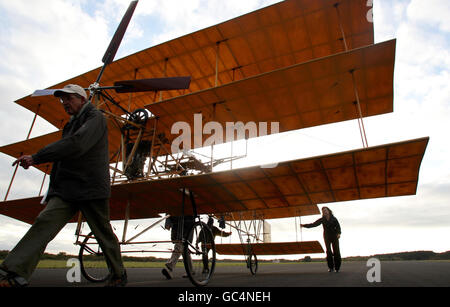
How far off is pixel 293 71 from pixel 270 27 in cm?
231

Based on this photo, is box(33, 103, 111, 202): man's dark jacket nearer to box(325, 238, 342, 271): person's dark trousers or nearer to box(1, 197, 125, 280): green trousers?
box(1, 197, 125, 280): green trousers

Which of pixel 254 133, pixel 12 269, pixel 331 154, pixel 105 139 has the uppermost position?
pixel 254 133

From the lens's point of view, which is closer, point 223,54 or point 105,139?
point 105,139

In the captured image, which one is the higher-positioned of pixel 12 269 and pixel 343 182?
pixel 343 182

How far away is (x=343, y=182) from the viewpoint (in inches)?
199

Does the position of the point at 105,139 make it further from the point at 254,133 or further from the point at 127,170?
the point at 254,133

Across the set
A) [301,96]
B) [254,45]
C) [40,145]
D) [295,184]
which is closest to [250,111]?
[301,96]

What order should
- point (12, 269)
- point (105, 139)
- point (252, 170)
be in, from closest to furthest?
point (12, 269)
point (105, 139)
point (252, 170)

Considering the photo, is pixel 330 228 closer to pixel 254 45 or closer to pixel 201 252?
pixel 201 252

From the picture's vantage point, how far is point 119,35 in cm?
700

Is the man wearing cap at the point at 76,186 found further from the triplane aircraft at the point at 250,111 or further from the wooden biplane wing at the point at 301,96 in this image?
the wooden biplane wing at the point at 301,96

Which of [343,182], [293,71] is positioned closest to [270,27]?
[293,71]

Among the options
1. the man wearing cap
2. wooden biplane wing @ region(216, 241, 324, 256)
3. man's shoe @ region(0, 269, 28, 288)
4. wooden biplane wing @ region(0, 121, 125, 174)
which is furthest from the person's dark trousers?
wooden biplane wing @ region(0, 121, 125, 174)

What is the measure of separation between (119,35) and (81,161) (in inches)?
212
